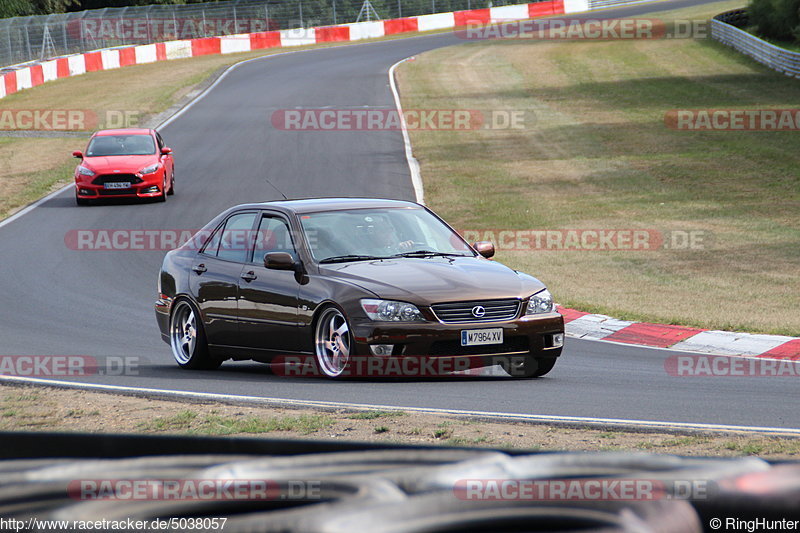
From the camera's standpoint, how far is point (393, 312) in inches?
361

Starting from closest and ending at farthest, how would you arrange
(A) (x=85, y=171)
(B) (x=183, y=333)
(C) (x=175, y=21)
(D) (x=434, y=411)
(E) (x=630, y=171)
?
1. (D) (x=434, y=411)
2. (B) (x=183, y=333)
3. (A) (x=85, y=171)
4. (E) (x=630, y=171)
5. (C) (x=175, y=21)

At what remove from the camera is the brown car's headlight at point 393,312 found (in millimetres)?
9172

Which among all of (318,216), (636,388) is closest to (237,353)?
(318,216)

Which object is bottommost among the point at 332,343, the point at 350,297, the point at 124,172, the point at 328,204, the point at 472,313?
the point at 124,172

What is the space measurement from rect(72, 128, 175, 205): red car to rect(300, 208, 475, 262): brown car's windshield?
50.2 feet

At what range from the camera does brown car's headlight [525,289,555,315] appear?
948cm

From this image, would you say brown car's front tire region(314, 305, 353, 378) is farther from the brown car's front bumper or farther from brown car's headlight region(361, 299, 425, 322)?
brown car's headlight region(361, 299, 425, 322)

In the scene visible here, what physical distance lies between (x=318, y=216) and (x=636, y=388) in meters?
3.24

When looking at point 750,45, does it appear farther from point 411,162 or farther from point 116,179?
point 116,179

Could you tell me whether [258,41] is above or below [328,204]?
below

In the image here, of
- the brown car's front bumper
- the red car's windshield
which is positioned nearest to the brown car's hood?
the brown car's front bumper

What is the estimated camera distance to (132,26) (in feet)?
192

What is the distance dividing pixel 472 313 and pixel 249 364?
331 cm

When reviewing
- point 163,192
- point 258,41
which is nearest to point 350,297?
point 163,192
